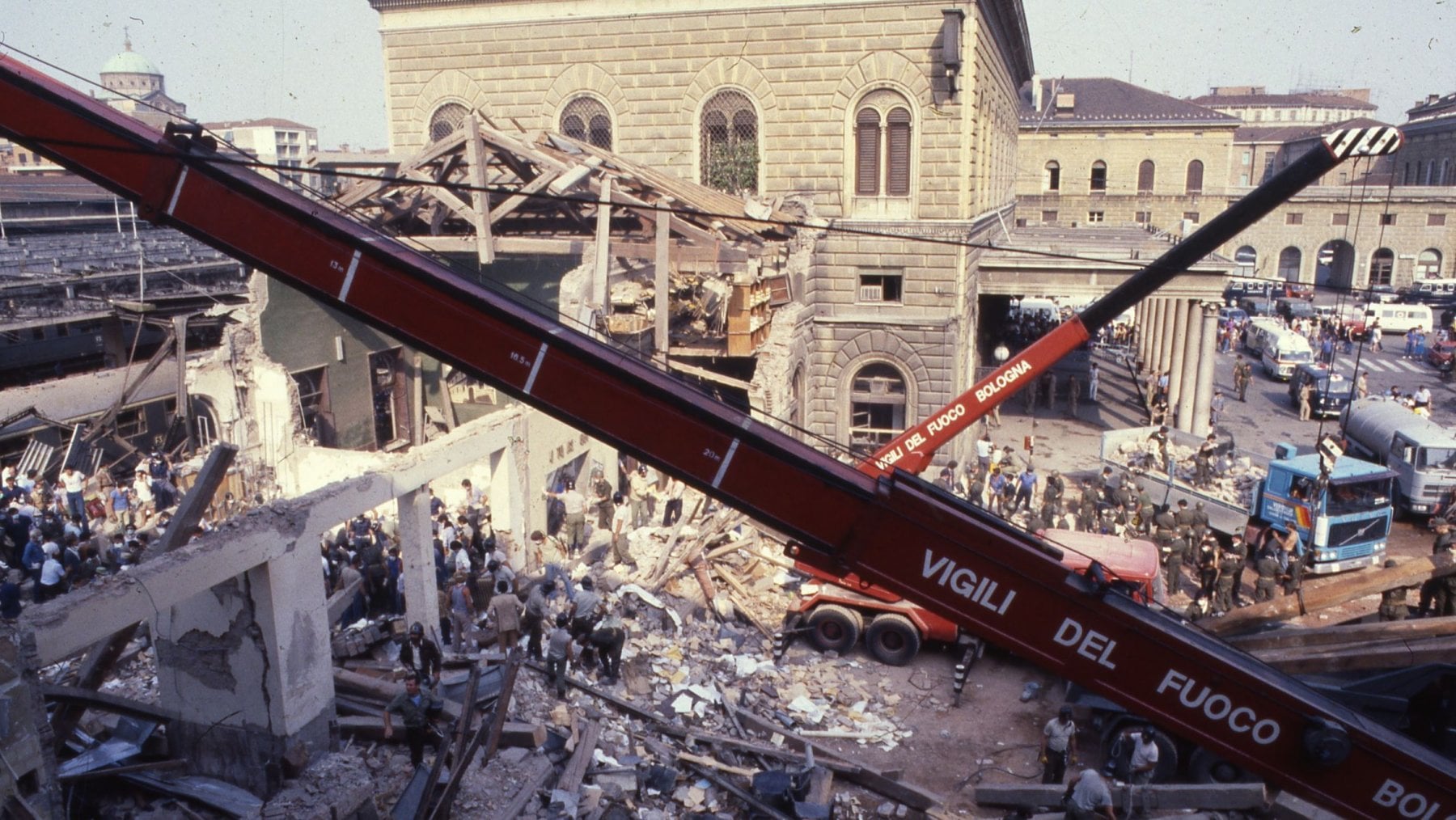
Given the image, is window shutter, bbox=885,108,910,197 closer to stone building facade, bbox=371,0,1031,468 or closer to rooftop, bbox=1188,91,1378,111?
stone building facade, bbox=371,0,1031,468

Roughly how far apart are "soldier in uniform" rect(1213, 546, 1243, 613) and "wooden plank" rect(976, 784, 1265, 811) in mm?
6504

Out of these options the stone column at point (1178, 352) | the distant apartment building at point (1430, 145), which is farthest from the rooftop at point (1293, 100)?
the stone column at point (1178, 352)

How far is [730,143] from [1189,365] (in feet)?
47.8

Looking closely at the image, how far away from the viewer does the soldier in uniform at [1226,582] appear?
1641cm

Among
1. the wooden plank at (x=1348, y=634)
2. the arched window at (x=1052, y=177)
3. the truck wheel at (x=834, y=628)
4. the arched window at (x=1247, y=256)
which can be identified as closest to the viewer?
the wooden plank at (x=1348, y=634)

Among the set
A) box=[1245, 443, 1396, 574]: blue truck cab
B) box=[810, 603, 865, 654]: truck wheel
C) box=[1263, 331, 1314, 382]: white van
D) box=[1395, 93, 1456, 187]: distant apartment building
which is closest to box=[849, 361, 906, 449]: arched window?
box=[1245, 443, 1396, 574]: blue truck cab

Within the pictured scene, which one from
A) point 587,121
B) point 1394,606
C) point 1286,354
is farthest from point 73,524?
point 1286,354

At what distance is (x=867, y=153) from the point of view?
85.5ft

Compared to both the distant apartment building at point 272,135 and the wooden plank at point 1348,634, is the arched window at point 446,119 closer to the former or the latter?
the wooden plank at point 1348,634

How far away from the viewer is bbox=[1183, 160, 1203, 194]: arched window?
194 feet

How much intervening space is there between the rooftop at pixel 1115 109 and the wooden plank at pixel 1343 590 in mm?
47222

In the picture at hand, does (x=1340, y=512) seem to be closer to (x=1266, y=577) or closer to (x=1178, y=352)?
(x=1266, y=577)

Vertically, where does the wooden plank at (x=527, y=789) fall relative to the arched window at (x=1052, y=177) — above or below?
below

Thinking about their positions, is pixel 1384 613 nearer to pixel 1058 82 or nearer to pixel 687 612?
pixel 687 612
